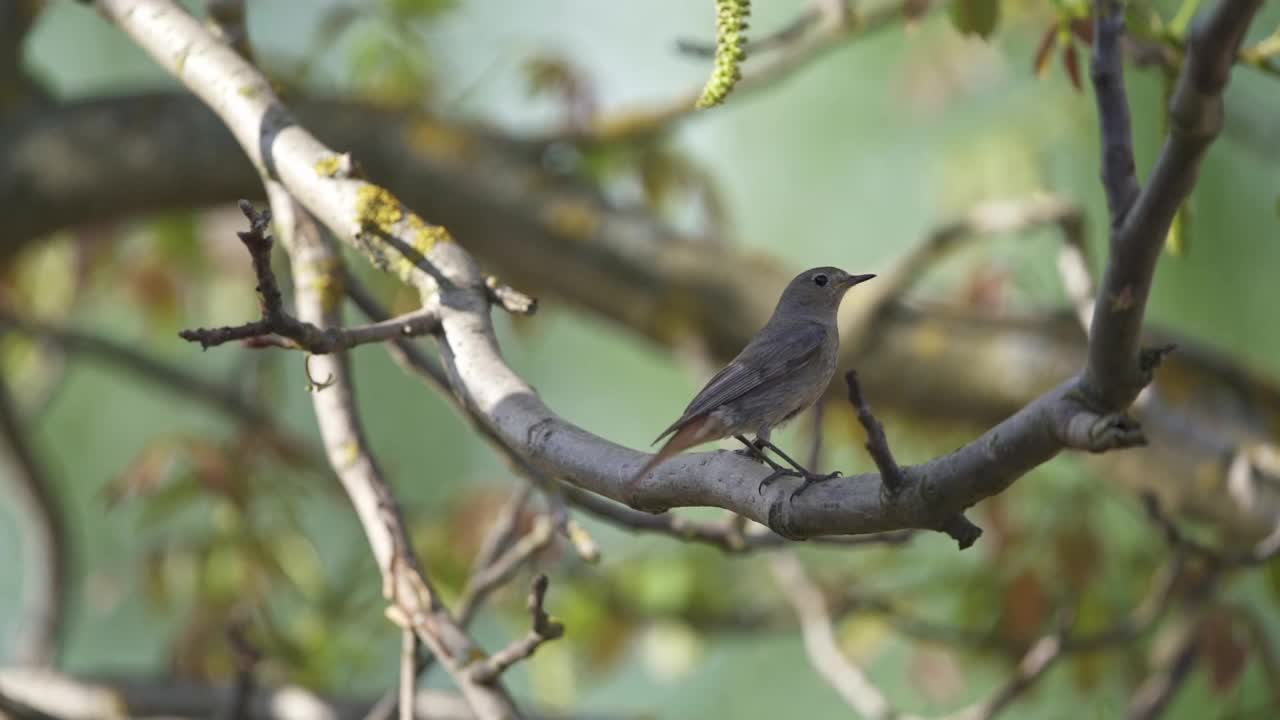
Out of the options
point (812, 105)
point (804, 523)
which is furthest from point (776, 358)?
point (812, 105)

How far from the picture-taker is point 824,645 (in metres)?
3.21

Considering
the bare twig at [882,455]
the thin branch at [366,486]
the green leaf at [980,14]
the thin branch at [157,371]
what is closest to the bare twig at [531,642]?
the thin branch at [366,486]

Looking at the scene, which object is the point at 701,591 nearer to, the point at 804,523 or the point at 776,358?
the point at 776,358

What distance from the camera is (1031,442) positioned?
119cm

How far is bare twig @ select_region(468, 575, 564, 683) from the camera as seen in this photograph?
185 centimetres

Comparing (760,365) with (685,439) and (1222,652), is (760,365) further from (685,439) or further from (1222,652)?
(1222,652)

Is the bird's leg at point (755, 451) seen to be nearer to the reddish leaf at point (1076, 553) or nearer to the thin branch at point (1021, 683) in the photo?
the thin branch at point (1021, 683)

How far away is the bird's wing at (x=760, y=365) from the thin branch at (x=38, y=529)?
3109 mm

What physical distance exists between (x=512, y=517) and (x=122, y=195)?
6.44 feet

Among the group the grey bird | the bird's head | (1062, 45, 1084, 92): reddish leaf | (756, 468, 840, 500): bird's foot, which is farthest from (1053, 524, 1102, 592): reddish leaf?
(756, 468, 840, 500): bird's foot

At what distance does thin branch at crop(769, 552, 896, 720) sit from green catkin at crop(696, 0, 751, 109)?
186 cm

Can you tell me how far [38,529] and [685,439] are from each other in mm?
3668

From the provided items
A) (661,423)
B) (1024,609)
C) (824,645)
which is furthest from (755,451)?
(661,423)

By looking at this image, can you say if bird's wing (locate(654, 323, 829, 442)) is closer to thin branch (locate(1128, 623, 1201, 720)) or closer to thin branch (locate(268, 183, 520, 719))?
thin branch (locate(268, 183, 520, 719))
